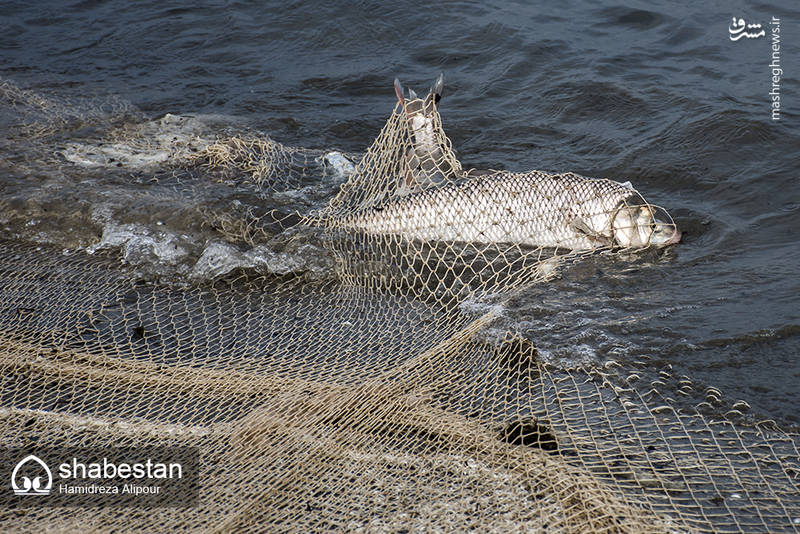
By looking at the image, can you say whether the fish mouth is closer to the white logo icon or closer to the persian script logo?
the white logo icon

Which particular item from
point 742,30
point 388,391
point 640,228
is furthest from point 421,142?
point 742,30

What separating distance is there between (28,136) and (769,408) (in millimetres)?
7209

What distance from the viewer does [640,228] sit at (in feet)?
18.4

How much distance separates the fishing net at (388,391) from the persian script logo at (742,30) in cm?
547

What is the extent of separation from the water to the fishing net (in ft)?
1.11

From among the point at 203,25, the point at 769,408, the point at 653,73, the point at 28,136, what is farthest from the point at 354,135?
the point at 769,408

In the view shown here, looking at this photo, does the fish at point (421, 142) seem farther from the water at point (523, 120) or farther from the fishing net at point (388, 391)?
the water at point (523, 120)

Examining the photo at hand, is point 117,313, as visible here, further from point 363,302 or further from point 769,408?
point 769,408

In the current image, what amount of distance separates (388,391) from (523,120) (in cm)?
562

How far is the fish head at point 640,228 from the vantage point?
220 inches

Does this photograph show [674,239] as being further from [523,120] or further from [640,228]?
[523,120]

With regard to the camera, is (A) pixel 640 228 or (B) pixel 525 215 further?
(A) pixel 640 228

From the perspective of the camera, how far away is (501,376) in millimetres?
4023

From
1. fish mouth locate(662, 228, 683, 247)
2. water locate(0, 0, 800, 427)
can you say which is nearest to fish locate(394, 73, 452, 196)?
water locate(0, 0, 800, 427)
